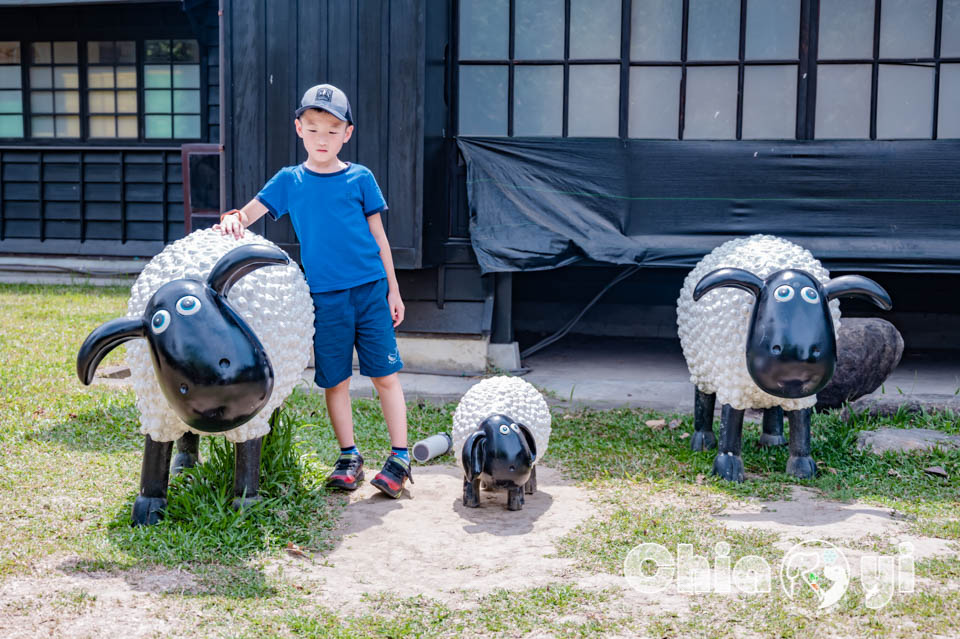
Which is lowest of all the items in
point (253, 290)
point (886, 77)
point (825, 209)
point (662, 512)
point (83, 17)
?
point (662, 512)

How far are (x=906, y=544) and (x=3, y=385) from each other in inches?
209

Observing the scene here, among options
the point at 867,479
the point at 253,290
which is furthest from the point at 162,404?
the point at 867,479

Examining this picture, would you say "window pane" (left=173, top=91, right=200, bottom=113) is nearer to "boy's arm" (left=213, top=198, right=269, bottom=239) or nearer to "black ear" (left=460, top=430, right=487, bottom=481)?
"boy's arm" (left=213, top=198, right=269, bottom=239)

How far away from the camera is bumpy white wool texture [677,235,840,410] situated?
162 inches

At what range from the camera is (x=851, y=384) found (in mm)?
5586

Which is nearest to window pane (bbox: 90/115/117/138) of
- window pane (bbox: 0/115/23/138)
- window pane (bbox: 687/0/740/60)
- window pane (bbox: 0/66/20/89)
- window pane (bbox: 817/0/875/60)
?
window pane (bbox: 0/115/23/138)

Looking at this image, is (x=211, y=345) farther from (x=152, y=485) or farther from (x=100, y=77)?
(x=100, y=77)

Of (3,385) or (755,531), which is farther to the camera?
(3,385)

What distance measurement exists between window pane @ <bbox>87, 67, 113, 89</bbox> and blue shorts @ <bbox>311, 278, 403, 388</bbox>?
11.3m

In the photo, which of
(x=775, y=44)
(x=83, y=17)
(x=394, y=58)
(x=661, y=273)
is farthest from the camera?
(x=83, y=17)

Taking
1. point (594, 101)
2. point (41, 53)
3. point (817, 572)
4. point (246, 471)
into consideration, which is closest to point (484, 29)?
point (594, 101)

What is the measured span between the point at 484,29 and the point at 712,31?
5.65 feet

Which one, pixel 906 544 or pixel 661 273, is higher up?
pixel 661 273

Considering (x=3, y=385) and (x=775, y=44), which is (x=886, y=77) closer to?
(x=775, y=44)
